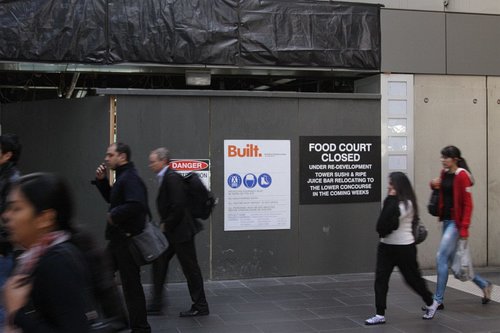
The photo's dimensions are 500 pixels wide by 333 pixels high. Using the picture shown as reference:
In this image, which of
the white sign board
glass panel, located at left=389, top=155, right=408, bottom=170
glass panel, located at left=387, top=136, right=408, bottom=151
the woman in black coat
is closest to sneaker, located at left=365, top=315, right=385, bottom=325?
the white sign board

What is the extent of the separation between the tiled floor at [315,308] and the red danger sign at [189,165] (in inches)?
66.0

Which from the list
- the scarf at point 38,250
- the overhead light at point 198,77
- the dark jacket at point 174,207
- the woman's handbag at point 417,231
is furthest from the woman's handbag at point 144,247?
the overhead light at point 198,77

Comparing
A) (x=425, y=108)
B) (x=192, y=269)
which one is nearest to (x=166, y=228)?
(x=192, y=269)

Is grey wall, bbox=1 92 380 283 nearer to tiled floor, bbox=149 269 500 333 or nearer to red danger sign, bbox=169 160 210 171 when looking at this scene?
red danger sign, bbox=169 160 210 171

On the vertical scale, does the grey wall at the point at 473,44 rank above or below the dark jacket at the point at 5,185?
above

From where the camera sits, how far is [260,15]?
8789 mm

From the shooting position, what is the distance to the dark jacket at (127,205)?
5.33m

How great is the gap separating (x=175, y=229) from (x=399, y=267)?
2.48 meters

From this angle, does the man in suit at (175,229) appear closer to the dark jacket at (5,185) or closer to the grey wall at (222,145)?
the grey wall at (222,145)

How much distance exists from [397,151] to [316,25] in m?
2.38

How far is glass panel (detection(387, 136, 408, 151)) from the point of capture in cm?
928

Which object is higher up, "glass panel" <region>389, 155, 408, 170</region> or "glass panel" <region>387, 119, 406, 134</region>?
"glass panel" <region>387, 119, 406, 134</region>

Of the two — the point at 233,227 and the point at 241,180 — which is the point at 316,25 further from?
the point at 233,227

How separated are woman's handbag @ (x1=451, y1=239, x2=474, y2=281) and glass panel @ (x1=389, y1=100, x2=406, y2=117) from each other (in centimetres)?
306
